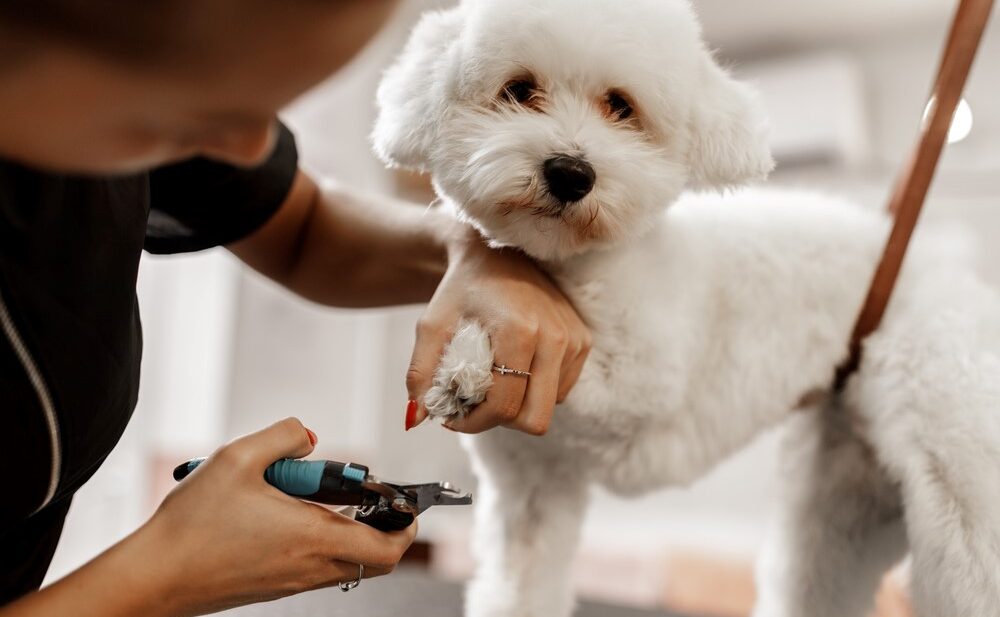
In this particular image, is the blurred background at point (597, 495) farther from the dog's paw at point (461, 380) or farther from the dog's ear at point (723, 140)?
the dog's paw at point (461, 380)

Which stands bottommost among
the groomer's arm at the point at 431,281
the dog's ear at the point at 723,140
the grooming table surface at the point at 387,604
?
the grooming table surface at the point at 387,604

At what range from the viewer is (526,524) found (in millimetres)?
835

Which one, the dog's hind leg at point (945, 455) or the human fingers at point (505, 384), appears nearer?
the human fingers at point (505, 384)

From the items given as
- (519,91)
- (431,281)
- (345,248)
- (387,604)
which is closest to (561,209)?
(519,91)

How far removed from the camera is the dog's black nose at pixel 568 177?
61cm

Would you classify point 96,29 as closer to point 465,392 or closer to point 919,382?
point 465,392

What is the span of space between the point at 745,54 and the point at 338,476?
309 centimetres

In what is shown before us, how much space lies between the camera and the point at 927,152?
0.77 m

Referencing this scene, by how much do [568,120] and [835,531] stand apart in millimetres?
620

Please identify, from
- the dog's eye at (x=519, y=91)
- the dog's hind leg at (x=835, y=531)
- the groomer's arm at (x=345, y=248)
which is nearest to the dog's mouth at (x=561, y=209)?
the dog's eye at (x=519, y=91)

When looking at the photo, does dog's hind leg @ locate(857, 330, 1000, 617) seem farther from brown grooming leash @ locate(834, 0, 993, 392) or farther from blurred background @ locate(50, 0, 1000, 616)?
blurred background @ locate(50, 0, 1000, 616)

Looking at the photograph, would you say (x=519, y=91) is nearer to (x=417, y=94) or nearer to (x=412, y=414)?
(x=417, y=94)

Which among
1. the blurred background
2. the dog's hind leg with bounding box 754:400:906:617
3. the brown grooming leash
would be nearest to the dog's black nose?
the brown grooming leash

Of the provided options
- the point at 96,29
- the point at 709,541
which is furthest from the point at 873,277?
the point at 709,541
